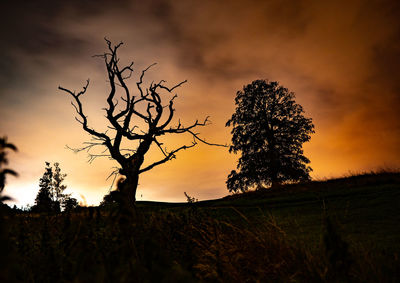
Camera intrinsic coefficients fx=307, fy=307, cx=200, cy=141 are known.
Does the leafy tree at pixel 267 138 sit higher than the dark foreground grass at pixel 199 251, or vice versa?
the leafy tree at pixel 267 138

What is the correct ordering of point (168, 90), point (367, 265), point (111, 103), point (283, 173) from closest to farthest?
1. point (367, 265)
2. point (111, 103)
3. point (168, 90)
4. point (283, 173)

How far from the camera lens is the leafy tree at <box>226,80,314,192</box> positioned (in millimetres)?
29172

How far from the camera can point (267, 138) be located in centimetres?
3044

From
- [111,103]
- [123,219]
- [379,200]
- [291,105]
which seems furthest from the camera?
[291,105]

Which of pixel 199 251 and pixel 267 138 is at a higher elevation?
pixel 267 138

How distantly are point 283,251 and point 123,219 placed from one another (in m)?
3.51

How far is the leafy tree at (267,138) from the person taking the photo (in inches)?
1148

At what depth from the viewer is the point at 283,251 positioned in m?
5.42

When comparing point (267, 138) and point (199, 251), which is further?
point (267, 138)

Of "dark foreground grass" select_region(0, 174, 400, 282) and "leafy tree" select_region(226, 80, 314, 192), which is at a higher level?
"leafy tree" select_region(226, 80, 314, 192)

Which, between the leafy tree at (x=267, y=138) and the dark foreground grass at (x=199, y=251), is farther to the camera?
the leafy tree at (x=267, y=138)

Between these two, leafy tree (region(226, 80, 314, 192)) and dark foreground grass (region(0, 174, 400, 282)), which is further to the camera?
leafy tree (region(226, 80, 314, 192))

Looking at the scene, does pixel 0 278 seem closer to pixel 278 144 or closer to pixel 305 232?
pixel 305 232

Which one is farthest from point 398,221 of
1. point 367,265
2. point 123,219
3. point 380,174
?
point 380,174
